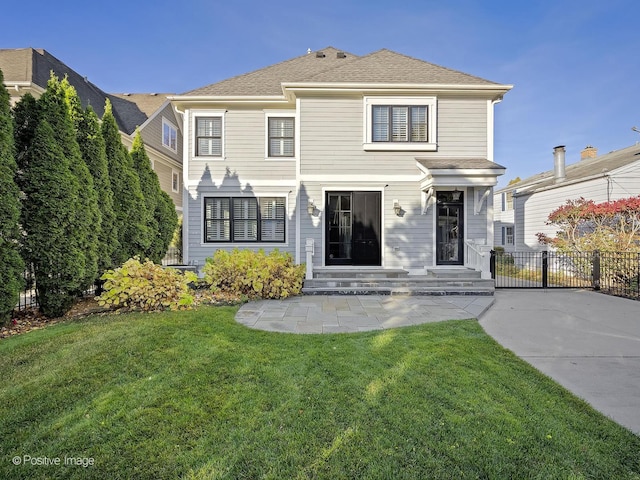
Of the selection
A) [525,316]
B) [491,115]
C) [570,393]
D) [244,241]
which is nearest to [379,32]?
[491,115]

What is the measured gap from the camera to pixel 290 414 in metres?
2.50

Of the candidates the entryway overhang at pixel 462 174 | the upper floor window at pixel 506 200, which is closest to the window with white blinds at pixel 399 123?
the entryway overhang at pixel 462 174

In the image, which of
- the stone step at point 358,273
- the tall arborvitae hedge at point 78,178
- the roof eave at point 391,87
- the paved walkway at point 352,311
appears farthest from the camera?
the roof eave at point 391,87

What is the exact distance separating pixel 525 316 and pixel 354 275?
4080 millimetres

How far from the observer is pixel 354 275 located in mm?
8586

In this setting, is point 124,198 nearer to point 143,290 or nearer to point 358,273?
point 143,290

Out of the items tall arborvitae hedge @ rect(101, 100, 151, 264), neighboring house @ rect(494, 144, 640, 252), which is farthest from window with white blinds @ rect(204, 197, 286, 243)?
neighboring house @ rect(494, 144, 640, 252)

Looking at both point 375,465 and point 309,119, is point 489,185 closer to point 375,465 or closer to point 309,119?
point 309,119

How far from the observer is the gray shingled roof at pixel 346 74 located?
368 inches

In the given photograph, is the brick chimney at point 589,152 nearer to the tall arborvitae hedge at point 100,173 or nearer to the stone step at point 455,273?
the stone step at point 455,273

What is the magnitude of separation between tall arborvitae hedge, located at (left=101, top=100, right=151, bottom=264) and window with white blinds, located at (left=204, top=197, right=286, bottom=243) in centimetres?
247

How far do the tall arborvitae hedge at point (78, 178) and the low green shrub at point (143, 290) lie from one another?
0.44 meters

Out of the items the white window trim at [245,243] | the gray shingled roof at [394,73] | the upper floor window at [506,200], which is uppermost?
the gray shingled roof at [394,73]

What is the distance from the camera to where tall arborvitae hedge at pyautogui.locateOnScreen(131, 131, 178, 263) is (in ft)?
28.8
